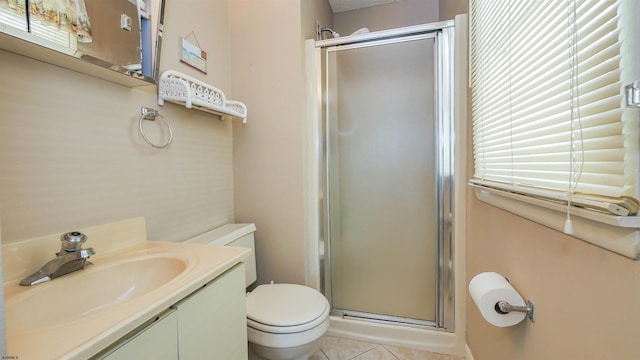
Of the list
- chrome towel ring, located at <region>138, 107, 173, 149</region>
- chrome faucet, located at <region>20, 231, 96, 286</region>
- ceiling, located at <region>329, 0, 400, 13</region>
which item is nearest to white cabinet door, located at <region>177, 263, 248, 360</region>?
chrome faucet, located at <region>20, 231, 96, 286</region>

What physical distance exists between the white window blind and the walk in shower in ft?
2.12

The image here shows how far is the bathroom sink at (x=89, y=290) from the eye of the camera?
2.13 ft

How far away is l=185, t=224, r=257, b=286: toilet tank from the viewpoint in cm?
138

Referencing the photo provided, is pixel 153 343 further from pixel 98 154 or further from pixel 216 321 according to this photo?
pixel 98 154

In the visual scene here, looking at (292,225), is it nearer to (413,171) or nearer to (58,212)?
(413,171)

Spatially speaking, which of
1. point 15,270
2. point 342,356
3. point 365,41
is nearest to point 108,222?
point 15,270

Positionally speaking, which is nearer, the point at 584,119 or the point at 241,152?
the point at 584,119

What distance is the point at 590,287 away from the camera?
1.86 ft

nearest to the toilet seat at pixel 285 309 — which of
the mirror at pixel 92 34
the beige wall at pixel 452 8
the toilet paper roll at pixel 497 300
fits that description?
the toilet paper roll at pixel 497 300

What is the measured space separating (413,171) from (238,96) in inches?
50.7

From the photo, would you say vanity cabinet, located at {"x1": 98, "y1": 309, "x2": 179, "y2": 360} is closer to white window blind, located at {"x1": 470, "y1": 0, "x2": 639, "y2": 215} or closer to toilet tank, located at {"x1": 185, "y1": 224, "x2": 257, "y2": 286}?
toilet tank, located at {"x1": 185, "y1": 224, "x2": 257, "y2": 286}

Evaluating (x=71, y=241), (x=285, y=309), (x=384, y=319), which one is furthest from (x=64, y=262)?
(x=384, y=319)

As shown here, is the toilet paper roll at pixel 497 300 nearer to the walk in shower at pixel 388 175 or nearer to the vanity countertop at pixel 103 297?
Answer: the walk in shower at pixel 388 175

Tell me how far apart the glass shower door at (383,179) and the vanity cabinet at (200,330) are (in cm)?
101
